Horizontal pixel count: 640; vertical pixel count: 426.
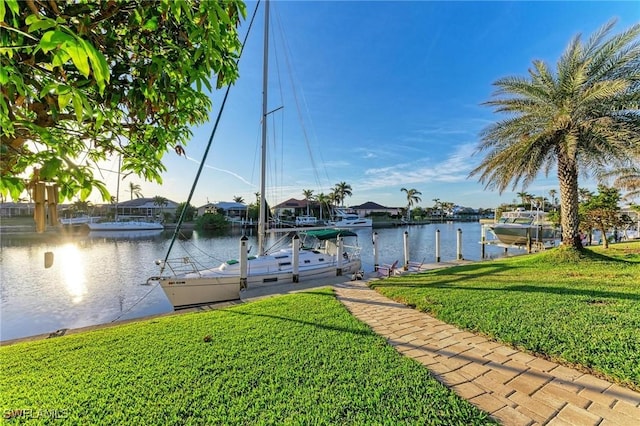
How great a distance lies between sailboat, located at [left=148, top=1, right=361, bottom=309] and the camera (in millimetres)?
8812

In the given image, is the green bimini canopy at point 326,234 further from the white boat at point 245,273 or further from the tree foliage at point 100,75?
the tree foliage at point 100,75

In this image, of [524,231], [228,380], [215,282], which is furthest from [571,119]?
[524,231]

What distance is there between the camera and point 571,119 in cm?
858

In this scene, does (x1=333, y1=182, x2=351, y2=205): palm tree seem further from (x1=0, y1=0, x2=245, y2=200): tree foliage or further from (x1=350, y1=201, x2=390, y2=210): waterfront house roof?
(x1=0, y1=0, x2=245, y2=200): tree foliage

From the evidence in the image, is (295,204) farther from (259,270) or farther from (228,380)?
(228,380)

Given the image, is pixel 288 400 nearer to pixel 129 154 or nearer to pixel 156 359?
pixel 156 359

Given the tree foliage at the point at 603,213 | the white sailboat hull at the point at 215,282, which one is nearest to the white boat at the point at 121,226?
the white sailboat hull at the point at 215,282

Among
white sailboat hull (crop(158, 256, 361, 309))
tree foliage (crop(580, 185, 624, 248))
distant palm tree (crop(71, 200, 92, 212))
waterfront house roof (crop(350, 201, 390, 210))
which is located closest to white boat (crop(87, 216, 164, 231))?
distant palm tree (crop(71, 200, 92, 212))

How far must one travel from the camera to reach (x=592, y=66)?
843 cm

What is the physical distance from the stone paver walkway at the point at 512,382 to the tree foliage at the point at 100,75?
150 inches

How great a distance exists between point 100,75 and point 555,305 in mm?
6975

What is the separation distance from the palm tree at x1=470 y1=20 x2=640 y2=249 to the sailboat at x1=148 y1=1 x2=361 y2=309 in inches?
284

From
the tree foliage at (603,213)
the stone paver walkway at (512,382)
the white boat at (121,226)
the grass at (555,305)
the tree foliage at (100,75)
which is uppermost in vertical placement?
the tree foliage at (100,75)

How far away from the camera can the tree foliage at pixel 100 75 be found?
4.60 ft
